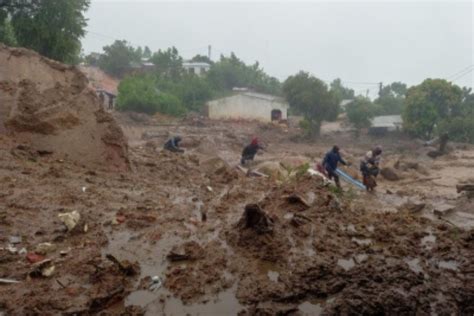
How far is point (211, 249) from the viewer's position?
562 centimetres

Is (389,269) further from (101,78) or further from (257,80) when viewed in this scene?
(257,80)

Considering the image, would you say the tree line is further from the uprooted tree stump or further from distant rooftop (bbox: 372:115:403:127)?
the uprooted tree stump

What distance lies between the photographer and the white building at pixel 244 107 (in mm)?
37250

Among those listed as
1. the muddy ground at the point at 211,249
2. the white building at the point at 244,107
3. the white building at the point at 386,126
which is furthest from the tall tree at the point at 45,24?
the white building at the point at 386,126

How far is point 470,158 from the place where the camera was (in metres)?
24.3

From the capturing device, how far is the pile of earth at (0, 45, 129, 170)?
8875 millimetres

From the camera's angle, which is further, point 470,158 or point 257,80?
point 257,80

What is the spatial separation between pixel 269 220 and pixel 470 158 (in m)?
22.5

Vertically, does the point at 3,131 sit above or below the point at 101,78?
below

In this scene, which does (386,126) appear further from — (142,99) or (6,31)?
(6,31)

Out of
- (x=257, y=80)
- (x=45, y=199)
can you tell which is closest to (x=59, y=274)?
(x=45, y=199)

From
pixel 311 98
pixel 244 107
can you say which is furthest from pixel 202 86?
pixel 311 98

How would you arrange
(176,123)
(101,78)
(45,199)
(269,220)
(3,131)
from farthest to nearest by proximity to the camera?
(101,78) < (176,123) < (3,131) < (45,199) < (269,220)

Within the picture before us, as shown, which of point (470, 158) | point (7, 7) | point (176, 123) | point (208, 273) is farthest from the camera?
point (176, 123)
